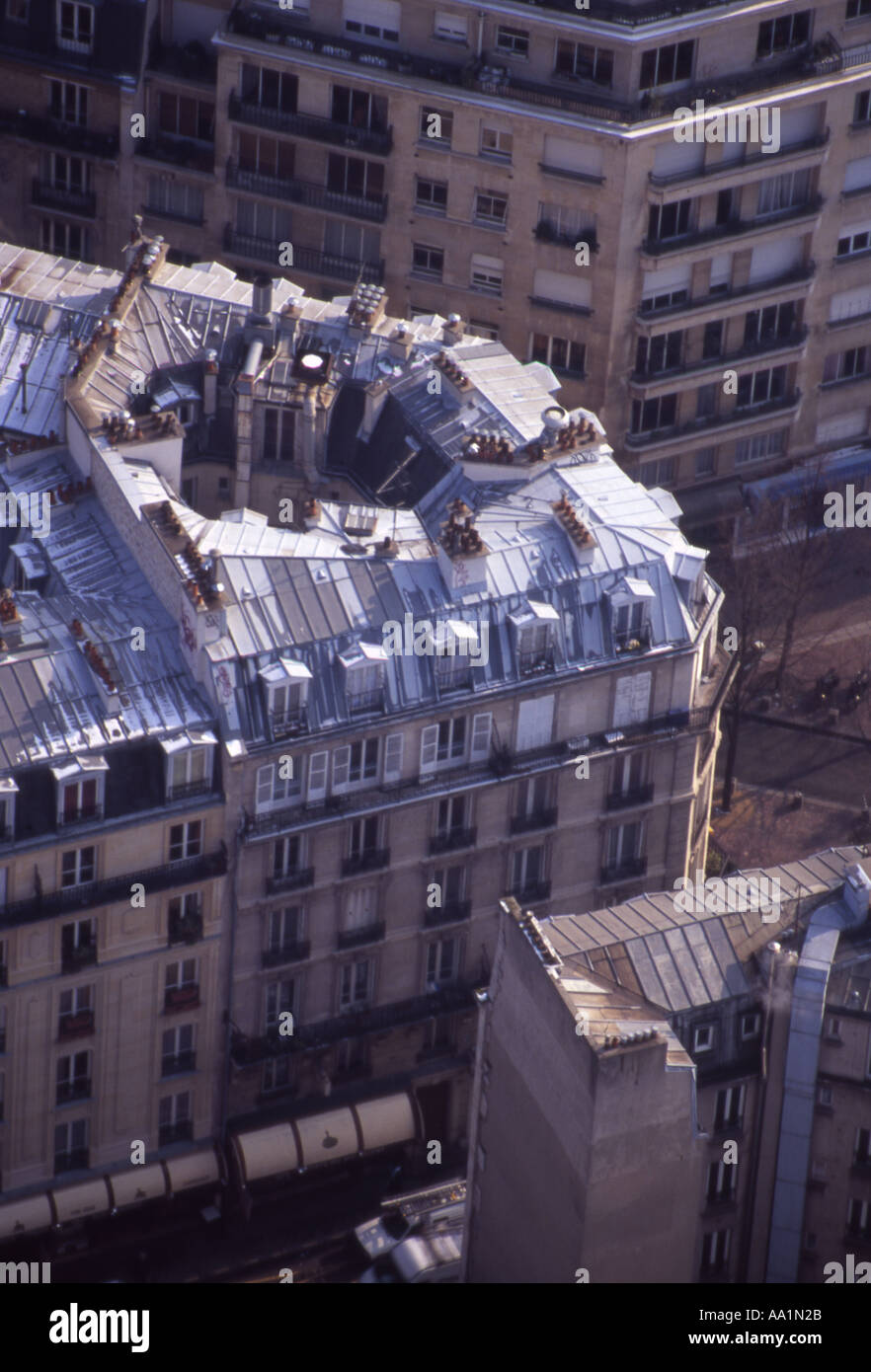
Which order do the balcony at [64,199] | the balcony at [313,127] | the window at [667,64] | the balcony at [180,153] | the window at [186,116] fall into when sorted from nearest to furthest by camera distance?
1. the window at [667,64]
2. the balcony at [313,127]
3. the balcony at [180,153]
4. the window at [186,116]
5. the balcony at [64,199]

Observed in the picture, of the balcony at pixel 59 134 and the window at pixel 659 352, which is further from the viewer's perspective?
the balcony at pixel 59 134

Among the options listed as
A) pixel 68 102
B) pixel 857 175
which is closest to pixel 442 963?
pixel 857 175

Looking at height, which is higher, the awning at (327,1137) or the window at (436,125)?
the window at (436,125)

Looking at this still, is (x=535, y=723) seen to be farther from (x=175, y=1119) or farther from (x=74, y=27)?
(x=74, y=27)

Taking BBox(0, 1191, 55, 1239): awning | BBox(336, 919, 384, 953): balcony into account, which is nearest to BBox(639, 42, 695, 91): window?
BBox(336, 919, 384, 953): balcony

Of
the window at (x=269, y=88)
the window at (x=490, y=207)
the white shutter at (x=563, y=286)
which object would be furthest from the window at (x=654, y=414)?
the window at (x=269, y=88)

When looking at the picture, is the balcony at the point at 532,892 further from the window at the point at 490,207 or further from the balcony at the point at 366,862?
the window at the point at 490,207

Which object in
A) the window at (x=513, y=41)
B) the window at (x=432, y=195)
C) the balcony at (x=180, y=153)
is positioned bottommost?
the window at (x=432, y=195)
